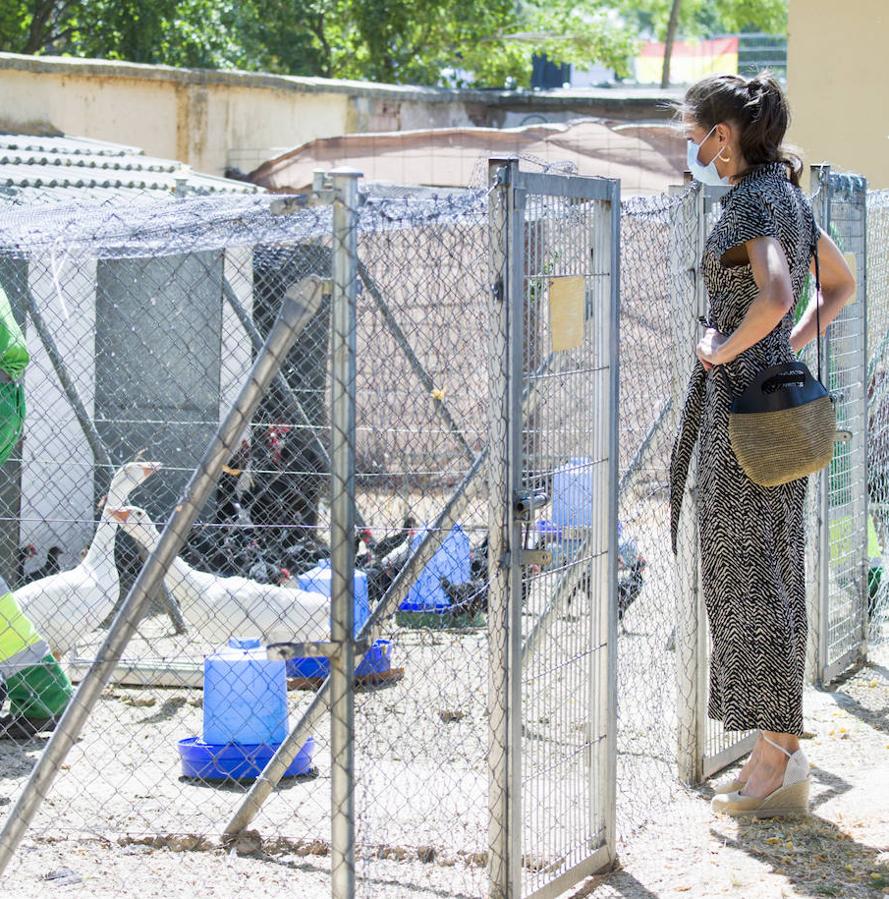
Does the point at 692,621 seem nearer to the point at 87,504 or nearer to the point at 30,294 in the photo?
the point at 30,294

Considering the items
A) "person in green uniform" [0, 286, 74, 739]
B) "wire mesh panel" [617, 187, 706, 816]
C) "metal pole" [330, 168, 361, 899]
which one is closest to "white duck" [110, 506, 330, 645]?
"person in green uniform" [0, 286, 74, 739]

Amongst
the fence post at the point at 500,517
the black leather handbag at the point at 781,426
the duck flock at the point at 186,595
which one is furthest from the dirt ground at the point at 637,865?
the duck flock at the point at 186,595

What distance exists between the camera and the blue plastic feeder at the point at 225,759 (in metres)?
4.92

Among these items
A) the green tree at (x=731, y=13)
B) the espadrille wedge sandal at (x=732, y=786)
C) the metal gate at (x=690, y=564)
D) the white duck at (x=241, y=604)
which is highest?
the green tree at (x=731, y=13)

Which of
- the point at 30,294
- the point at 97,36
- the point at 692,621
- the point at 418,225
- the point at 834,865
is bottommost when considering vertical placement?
Result: the point at 834,865

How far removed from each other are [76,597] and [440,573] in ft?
5.05

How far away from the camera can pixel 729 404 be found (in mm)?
4172

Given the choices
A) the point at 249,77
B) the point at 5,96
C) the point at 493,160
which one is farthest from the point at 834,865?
the point at 249,77

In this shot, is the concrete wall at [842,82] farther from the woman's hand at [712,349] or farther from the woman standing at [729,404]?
the woman's hand at [712,349]

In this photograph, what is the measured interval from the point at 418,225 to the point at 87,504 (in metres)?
5.39

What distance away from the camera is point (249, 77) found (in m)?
13.4

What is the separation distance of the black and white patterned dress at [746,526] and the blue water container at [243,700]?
59.0 inches

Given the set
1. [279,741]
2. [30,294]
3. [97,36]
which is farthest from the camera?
[97,36]

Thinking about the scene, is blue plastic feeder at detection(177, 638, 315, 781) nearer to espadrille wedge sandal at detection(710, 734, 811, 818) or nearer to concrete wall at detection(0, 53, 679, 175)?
espadrille wedge sandal at detection(710, 734, 811, 818)
